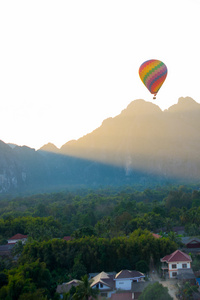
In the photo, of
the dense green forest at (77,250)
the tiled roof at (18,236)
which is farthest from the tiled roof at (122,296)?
the tiled roof at (18,236)

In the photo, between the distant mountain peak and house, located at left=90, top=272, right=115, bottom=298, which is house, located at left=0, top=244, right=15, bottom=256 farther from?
the distant mountain peak

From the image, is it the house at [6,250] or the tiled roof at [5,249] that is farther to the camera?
the tiled roof at [5,249]

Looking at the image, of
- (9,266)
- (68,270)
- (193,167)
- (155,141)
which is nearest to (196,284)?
(68,270)

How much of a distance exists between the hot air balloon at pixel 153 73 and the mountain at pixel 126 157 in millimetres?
108234

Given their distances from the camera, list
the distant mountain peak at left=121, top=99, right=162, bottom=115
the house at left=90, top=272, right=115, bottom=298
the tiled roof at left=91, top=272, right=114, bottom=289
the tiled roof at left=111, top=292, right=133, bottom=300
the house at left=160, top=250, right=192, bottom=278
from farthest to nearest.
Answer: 1. the distant mountain peak at left=121, top=99, right=162, bottom=115
2. the house at left=160, top=250, right=192, bottom=278
3. the tiled roof at left=91, top=272, right=114, bottom=289
4. the house at left=90, top=272, right=115, bottom=298
5. the tiled roof at left=111, top=292, right=133, bottom=300

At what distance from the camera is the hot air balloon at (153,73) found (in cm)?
3288

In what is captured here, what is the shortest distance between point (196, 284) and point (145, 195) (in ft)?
189

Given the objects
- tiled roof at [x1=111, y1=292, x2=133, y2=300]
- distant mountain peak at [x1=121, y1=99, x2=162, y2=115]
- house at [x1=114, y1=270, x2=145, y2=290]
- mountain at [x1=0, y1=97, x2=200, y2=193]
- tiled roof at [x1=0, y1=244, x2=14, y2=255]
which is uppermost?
distant mountain peak at [x1=121, y1=99, x2=162, y2=115]

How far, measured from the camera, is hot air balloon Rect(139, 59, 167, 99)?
108ft

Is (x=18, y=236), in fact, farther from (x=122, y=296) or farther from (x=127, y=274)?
(x=122, y=296)

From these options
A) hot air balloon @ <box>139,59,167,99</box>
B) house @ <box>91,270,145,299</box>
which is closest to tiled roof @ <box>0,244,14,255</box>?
house @ <box>91,270,145,299</box>

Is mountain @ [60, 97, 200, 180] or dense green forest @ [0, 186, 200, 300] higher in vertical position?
mountain @ [60, 97, 200, 180]

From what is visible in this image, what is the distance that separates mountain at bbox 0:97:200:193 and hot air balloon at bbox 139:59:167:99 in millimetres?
108234

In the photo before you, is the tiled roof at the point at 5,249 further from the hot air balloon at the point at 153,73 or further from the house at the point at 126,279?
the hot air balloon at the point at 153,73
